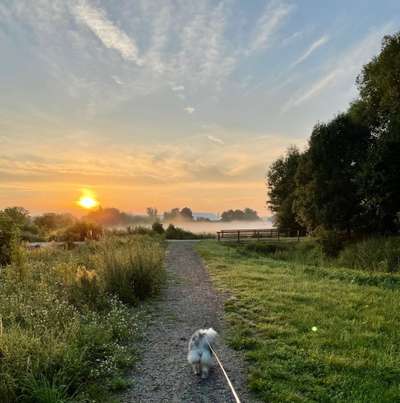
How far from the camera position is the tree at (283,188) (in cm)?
3366

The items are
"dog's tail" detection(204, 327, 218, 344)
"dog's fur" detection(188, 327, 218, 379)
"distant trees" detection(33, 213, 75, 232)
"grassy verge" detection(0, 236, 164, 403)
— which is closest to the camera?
"grassy verge" detection(0, 236, 164, 403)

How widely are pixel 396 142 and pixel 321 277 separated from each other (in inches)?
376

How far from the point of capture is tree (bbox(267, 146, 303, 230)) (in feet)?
110

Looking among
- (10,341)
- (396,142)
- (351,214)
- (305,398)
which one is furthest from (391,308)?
(351,214)

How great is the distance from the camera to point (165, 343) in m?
4.89

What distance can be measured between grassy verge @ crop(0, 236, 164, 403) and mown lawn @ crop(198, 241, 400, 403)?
5.27 feet

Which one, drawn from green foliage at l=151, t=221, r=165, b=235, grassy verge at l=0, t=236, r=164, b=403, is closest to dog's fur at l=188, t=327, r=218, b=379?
grassy verge at l=0, t=236, r=164, b=403

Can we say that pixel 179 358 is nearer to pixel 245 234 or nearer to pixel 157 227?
pixel 245 234

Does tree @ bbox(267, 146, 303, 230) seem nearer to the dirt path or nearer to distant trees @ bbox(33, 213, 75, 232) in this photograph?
distant trees @ bbox(33, 213, 75, 232)

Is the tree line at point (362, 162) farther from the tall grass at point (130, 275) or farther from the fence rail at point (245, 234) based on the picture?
the tall grass at point (130, 275)

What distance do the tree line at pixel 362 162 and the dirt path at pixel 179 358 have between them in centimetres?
1245

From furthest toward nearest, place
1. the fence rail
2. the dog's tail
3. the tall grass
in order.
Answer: the fence rail < the tall grass < the dog's tail

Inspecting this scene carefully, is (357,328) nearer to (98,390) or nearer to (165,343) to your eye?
(165,343)

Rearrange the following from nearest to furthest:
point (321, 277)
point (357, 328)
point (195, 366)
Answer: point (195, 366) → point (357, 328) → point (321, 277)
